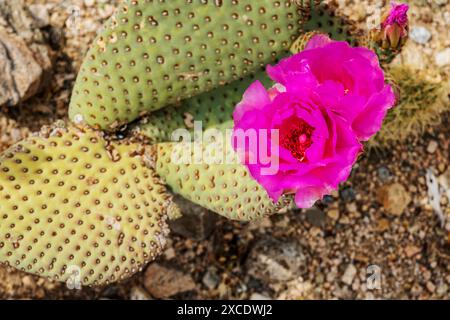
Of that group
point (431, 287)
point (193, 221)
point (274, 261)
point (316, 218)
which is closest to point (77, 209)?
point (193, 221)

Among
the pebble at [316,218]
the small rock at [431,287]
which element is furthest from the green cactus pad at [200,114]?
the small rock at [431,287]

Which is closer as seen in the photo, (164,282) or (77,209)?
(77,209)

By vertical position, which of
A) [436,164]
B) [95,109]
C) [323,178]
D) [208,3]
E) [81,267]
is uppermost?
[208,3]

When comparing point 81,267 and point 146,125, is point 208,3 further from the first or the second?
point 81,267

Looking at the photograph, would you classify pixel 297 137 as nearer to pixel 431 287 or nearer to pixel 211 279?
pixel 211 279

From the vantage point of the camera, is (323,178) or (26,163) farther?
(26,163)

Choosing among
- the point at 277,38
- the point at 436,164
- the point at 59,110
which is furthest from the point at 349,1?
the point at 59,110

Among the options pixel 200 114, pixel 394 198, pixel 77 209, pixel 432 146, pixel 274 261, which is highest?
pixel 200 114
